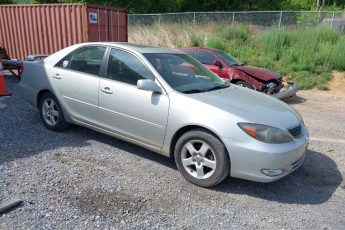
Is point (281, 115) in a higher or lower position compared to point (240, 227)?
higher

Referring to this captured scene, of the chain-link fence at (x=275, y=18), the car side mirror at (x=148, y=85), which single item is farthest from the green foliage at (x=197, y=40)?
the car side mirror at (x=148, y=85)

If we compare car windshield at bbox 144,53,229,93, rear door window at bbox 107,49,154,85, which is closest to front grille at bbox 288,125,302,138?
car windshield at bbox 144,53,229,93

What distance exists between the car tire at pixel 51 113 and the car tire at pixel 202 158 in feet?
7.49

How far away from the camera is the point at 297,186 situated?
13.7 feet

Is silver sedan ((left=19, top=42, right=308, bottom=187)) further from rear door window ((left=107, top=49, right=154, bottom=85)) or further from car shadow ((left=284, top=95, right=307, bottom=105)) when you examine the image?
car shadow ((left=284, top=95, right=307, bottom=105))

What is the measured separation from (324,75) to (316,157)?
8.40m

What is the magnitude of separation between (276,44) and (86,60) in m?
11.5

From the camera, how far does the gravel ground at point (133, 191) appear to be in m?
3.29

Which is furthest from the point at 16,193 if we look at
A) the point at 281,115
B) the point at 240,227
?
the point at 281,115

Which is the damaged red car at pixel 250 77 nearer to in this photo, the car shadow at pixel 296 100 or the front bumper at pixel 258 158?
the car shadow at pixel 296 100

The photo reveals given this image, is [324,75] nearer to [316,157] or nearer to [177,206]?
[316,157]

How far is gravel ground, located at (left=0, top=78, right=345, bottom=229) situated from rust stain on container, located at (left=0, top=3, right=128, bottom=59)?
5.64 m

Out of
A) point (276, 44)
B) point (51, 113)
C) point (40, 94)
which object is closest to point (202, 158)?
point (51, 113)

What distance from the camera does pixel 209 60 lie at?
959 cm
